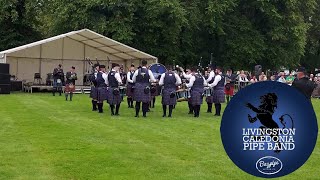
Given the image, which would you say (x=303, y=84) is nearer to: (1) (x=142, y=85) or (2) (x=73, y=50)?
(1) (x=142, y=85)

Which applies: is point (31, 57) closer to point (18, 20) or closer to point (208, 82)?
point (18, 20)

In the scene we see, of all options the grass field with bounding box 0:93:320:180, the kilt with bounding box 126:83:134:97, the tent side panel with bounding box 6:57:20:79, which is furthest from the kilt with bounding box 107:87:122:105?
the tent side panel with bounding box 6:57:20:79

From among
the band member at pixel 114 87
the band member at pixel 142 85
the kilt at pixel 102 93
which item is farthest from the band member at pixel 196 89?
the kilt at pixel 102 93

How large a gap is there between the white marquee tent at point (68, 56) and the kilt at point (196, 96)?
1183 centimetres

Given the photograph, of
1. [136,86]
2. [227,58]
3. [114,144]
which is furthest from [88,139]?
[227,58]

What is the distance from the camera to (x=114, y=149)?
28.7ft

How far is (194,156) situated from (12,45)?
2879 centimetres

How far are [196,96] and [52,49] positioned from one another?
1528 centimetres

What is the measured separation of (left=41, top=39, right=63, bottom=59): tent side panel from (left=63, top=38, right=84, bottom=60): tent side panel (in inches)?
11.4

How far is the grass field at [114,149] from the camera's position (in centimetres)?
693

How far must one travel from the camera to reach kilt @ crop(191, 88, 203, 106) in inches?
597

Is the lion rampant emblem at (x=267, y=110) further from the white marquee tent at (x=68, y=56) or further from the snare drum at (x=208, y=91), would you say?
the white marquee tent at (x=68, y=56)

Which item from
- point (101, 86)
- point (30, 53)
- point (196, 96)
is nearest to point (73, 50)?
point (30, 53)

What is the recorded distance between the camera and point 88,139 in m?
9.90
